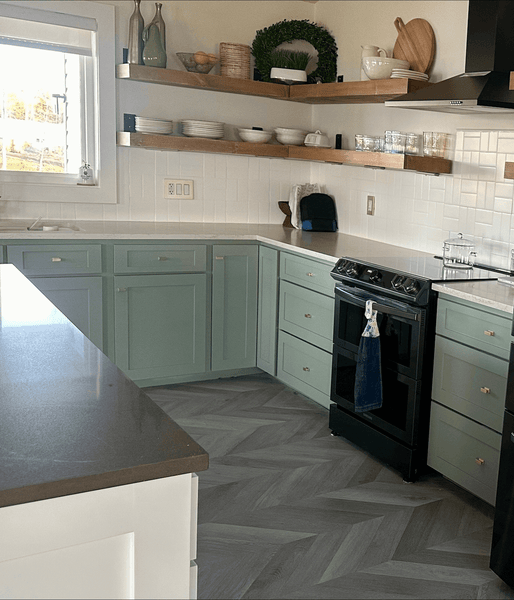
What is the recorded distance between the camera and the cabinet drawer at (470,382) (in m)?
2.56

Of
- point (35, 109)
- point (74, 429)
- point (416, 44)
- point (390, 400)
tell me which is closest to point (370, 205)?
point (416, 44)

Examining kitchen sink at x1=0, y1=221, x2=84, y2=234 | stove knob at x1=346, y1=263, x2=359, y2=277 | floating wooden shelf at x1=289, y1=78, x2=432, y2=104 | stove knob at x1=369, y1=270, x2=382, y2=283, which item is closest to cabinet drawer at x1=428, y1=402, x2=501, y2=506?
stove knob at x1=369, y1=270, x2=382, y2=283

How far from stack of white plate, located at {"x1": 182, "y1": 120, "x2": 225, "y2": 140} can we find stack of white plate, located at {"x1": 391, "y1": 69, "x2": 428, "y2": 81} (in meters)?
1.23

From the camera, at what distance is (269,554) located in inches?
95.0

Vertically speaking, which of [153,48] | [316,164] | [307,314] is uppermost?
[153,48]

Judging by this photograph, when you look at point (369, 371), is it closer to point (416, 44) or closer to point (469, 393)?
point (469, 393)

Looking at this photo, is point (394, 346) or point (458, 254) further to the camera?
point (458, 254)

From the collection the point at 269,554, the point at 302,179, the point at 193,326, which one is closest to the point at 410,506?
the point at 269,554

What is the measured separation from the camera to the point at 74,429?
43.8 inches

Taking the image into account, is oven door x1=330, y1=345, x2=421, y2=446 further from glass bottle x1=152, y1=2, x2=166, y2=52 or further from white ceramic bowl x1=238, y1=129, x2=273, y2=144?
glass bottle x1=152, y1=2, x2=166, y2=52

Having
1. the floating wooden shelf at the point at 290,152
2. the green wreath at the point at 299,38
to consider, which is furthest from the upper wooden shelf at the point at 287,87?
the floating wooden shelf at the point at 290,152

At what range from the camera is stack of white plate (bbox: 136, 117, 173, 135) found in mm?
4180

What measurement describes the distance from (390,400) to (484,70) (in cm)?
156

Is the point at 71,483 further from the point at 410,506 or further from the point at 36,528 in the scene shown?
the point at 410,506
